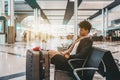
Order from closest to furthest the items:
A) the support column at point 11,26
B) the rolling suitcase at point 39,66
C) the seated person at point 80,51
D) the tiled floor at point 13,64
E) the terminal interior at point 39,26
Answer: the rolling suitcase at point 39,66 → the seated person at point 80,51 → the tiled floor at point 13,64 → the terminal interior at point 39,26 → the support column at point 11,26

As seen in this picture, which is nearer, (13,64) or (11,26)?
(13,64)

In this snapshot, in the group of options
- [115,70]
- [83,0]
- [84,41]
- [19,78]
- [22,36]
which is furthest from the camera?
[22,36]

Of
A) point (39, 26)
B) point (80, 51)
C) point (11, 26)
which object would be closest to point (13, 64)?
point (80, 51)

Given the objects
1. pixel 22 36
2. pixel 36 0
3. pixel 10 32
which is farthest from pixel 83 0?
pixel 22 36

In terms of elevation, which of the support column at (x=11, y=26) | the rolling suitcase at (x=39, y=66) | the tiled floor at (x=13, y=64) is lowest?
the tiled floor at (x=13, y=64)

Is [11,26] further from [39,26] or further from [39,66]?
[39,66]

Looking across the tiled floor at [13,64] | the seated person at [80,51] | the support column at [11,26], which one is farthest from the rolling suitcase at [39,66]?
the support column at [11,26]

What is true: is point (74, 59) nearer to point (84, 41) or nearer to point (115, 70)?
point (84, 41)

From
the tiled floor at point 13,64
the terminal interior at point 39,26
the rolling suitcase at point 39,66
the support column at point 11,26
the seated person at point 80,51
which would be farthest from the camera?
the support column at point 11,26

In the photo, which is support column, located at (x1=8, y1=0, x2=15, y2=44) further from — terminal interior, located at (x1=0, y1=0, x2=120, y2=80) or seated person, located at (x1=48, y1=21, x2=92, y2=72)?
seated person, located at (x1=48, y1=21, x2=92, y2=72)

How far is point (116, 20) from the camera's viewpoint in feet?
115

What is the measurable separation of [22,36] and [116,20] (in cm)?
1458

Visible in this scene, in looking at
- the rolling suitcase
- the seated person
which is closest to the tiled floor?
the seated person

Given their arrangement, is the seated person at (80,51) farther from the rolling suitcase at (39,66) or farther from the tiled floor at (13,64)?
the tiled floor at (13,64)
